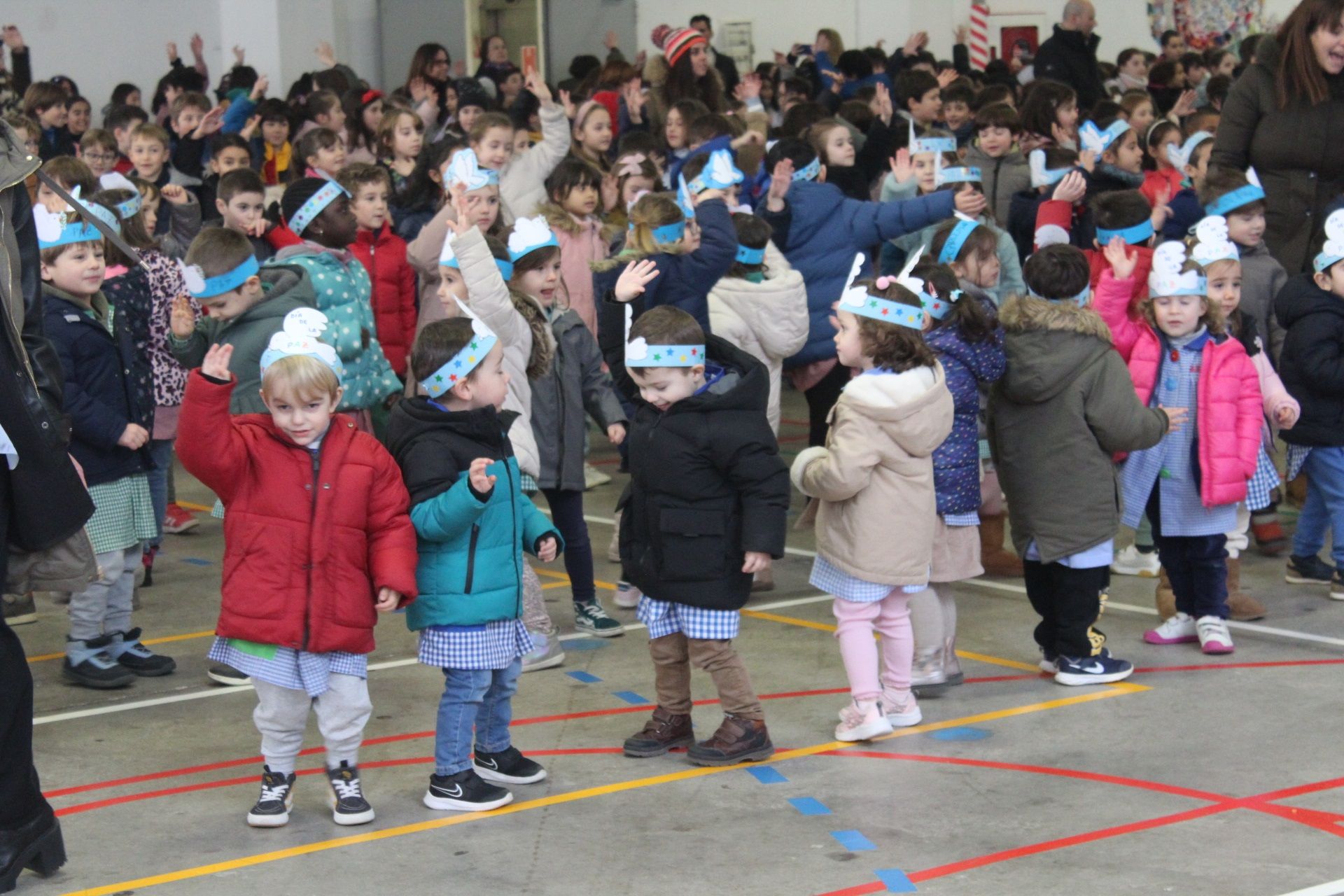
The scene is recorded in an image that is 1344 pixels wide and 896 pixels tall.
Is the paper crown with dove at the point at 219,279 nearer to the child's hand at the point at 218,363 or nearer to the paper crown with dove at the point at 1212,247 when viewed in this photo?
the child's hand at the point at 218,363

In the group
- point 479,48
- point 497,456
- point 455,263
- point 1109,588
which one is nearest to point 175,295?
point 455,263

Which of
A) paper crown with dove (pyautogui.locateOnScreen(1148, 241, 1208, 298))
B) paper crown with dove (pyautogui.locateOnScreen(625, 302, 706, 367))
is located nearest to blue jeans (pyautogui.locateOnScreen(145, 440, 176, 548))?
paper crown with dove (pyautogui.locateOnScreen(625, 302, 706, 367))

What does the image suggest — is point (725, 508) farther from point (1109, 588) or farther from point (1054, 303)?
point (1109, 588)

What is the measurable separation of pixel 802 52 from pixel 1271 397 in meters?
13.7

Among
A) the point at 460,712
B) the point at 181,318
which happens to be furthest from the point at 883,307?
the point at 181,318

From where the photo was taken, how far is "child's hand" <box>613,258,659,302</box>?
614cm

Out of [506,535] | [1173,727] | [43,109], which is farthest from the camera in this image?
[43,109]

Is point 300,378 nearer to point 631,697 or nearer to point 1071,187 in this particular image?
point 631,697

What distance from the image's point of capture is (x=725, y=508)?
5.12m

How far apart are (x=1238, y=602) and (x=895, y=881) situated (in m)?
3.21

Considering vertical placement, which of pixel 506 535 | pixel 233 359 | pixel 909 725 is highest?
pixel 233 359

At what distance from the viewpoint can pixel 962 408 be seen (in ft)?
19.5

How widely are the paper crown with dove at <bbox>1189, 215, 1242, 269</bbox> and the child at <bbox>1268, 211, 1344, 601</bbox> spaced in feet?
1.13

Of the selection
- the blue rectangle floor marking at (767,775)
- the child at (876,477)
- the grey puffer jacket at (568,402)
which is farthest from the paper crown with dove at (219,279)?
the blue rectangle floor marking at (767,775)
